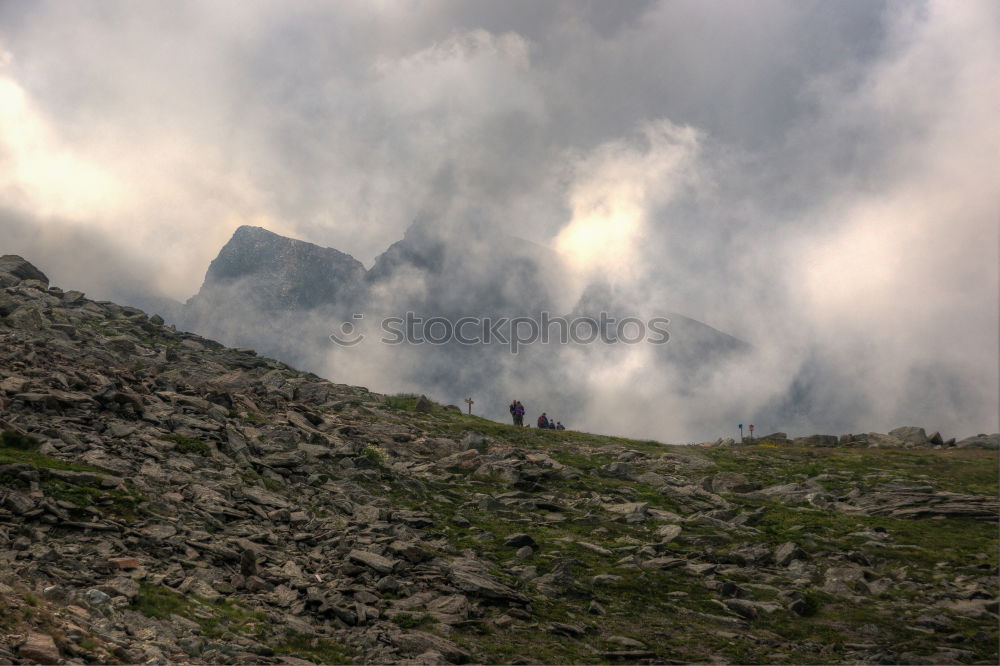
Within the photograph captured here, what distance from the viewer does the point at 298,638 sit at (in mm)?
16250

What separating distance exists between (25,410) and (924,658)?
30372 mm

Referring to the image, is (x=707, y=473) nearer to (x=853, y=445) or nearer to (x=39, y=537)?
(x=853, y=445)

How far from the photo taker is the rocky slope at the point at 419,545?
1630 cm

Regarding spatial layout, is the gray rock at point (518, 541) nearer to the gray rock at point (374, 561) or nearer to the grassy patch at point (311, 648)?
the gray rock at point (374, 561)

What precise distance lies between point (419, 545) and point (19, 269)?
56233mm

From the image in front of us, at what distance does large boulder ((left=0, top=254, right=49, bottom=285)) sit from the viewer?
198ft

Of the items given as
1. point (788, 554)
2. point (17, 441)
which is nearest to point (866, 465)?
point (788, 554)

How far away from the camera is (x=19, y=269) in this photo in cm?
6103

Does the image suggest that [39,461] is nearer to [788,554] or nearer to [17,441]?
[17,441]

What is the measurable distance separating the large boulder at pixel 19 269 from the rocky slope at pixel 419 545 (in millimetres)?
23959

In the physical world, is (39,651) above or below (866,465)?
below

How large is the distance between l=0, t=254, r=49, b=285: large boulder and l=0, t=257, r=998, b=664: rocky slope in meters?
24.0

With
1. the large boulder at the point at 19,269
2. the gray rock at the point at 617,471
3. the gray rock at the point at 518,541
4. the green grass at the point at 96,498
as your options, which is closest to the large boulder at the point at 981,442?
the gray rock at the point at 617,471

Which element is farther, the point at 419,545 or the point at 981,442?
the point at 981,442
